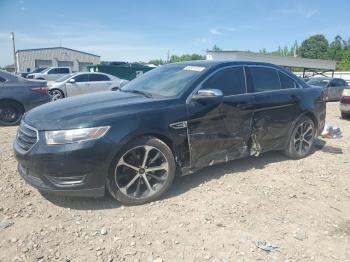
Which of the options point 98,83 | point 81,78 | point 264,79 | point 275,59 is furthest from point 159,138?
point 275,59

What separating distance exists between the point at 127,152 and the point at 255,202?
1.70m

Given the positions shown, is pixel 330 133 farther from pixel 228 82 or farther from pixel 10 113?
pixel 10 113

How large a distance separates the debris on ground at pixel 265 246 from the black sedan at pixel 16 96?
7.49 metres

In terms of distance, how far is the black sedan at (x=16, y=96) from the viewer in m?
8.83

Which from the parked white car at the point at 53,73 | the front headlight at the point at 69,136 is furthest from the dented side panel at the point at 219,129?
the parked white car at the point at 53,73

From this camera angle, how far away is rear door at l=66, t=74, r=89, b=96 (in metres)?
14.8

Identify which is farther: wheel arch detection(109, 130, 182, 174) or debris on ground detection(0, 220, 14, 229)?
wheel arch detection(109, 130, 182, 174)

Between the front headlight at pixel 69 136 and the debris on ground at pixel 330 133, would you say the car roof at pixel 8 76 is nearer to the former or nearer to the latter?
the front headlight at pixel 69 136

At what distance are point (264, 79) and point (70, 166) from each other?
3307 millimetres

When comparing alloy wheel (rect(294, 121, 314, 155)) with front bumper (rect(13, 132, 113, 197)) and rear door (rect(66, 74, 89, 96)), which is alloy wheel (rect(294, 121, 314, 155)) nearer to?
front bumper (rect(13, 132, 113, 197))

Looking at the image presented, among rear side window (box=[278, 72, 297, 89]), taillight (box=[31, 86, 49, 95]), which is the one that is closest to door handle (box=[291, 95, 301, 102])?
rear side window (box=[278, 72, 297, 89])

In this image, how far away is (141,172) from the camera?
13.1 feet

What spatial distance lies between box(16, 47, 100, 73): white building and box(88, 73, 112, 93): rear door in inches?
1584

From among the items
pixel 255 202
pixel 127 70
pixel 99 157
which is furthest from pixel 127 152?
pixel 127 70
